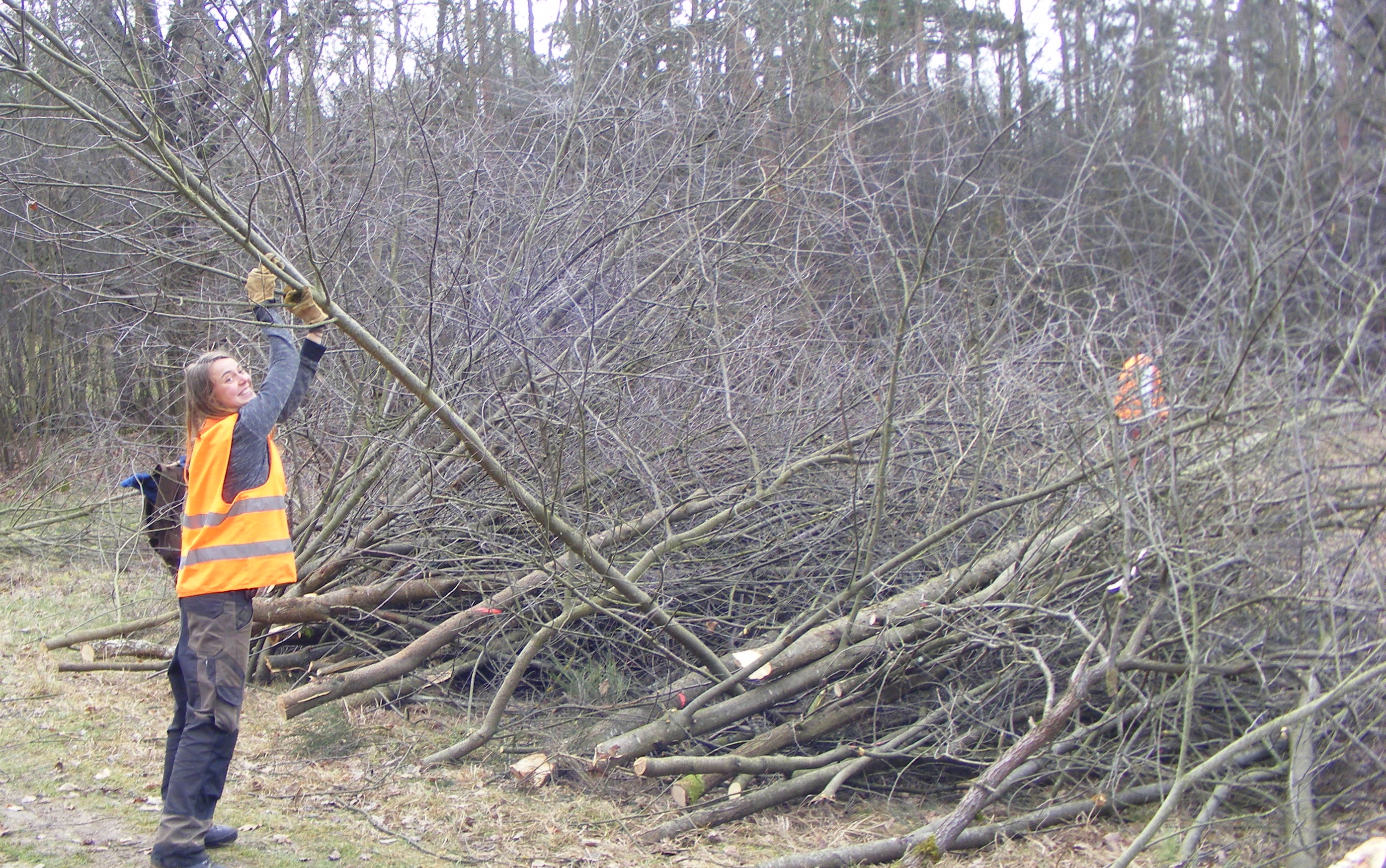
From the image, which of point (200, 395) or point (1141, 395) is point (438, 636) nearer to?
point (200, 395)

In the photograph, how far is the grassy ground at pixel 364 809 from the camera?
3.53 m

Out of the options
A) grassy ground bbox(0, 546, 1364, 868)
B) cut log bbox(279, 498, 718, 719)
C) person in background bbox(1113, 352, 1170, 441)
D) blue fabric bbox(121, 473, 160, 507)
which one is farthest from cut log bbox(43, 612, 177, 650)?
person in background bbox(1113, 352, 1170, 441)

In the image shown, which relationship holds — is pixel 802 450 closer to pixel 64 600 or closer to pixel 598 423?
pixel 598 423

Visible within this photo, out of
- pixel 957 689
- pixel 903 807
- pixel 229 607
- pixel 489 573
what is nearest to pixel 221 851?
pixel 229 607

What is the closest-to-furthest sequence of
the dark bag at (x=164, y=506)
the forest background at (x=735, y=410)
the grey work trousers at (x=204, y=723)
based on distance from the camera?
1. the grey work trousers at (x=204, y=723)
2. the forest background at (x=735, y=410)
3. the dark bag at (x=164, y=506)

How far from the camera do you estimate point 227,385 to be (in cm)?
334

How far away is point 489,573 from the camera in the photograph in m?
5.34

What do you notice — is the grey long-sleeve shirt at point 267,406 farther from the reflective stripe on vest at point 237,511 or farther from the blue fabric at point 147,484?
the blue fabric at point 147,484

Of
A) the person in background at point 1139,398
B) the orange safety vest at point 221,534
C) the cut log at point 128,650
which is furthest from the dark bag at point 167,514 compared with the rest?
the person in background at point 1139,398

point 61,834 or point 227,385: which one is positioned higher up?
point 227,385

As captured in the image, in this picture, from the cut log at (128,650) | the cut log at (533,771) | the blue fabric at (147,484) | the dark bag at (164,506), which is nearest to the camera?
the cut log at (533,771)

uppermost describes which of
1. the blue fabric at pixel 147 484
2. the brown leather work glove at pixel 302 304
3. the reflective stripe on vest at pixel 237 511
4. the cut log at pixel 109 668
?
the brown leather work glove at pixel 302 304

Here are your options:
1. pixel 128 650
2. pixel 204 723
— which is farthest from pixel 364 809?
pixel 128 650

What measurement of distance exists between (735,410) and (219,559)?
3.02 metres
